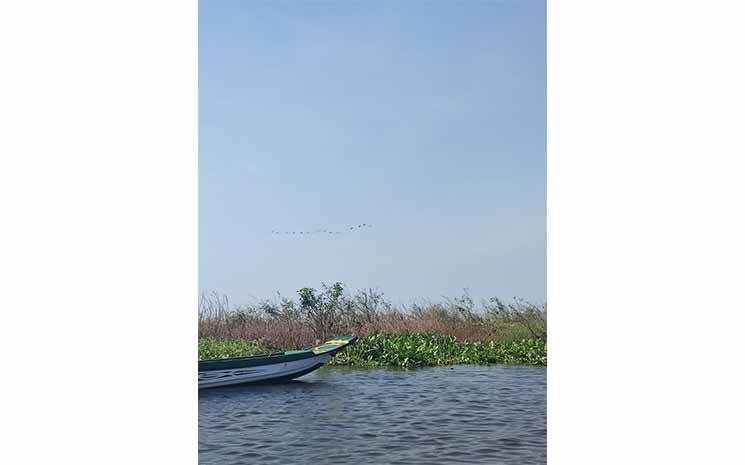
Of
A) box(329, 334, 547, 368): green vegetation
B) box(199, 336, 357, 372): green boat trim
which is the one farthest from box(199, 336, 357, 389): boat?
box(329, 334, 547, 368): green vegetation

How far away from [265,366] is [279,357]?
0.10m

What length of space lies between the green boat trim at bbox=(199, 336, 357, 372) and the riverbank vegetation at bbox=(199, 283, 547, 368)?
0.08 metres

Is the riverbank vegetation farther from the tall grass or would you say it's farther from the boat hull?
the boat hull

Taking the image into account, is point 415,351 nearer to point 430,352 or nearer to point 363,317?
point 430,352

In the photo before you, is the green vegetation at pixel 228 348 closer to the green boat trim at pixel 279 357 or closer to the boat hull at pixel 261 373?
the green boat trim at pixel 279 357

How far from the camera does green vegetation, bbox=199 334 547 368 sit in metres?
5.33

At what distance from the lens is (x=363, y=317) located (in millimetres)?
5332

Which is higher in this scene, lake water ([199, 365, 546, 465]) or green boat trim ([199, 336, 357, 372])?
green boat trim ([199, 336, 357, 372])

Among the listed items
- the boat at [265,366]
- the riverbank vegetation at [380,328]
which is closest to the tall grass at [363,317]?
the riverbank vegetation at [380,328]
